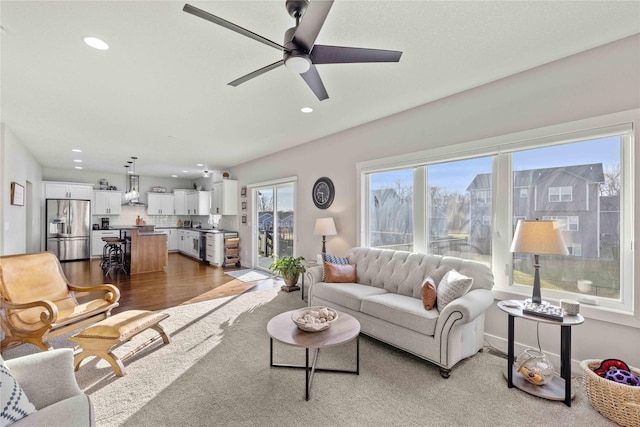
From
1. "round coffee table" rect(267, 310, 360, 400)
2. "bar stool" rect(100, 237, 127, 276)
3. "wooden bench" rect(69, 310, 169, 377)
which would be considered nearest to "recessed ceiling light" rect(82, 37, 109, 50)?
"wooden bench" rect(69, 310, 169, 377)

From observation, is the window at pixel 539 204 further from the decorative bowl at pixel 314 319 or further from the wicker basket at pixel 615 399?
the decorative bowl at pixel 314 319

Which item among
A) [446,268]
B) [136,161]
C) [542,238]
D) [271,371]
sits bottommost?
[271,371]

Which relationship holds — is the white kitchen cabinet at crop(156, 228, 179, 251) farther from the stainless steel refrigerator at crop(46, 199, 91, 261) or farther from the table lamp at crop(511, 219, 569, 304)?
the table lamp at crop(511, 219, 569, 304)

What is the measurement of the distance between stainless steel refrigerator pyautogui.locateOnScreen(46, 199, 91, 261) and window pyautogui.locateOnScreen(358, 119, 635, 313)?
29.4 feet

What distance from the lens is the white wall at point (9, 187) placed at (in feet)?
13.5

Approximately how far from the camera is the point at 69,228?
805cm

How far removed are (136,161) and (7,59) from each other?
5.00 m

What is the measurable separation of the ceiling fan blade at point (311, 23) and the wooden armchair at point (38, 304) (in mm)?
2906

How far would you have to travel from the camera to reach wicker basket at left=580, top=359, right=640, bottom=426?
181cm

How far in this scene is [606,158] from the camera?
2.42 m

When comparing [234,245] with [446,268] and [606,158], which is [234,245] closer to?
[446,268]

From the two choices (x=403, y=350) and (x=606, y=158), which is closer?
(x=606, y=158)

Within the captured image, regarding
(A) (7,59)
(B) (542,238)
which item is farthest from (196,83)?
(B) (542,238)

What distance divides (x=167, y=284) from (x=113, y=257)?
289 cm
